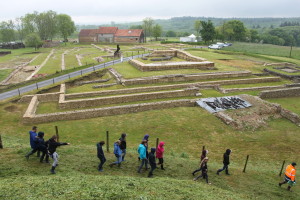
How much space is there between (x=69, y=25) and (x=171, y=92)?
6174 cm

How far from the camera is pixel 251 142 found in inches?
553

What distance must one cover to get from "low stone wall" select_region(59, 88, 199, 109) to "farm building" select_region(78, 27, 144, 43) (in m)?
48.6

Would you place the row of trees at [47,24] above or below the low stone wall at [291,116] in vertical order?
above

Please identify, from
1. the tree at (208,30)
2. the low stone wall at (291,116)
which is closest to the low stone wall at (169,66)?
the low stone wall at (291,116)

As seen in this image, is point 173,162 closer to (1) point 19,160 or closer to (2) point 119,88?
(1) point 19,160

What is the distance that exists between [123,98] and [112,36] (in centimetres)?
5491

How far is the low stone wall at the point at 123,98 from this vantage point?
18109mm

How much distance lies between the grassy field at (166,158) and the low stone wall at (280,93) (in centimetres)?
161

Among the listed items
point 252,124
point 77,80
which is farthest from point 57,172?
point 77,80

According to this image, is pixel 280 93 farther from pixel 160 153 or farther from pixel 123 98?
pixel 160 153

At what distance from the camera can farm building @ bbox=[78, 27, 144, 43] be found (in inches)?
2643

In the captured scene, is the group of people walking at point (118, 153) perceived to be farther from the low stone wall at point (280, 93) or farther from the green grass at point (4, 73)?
the green grass at point (4, 73)

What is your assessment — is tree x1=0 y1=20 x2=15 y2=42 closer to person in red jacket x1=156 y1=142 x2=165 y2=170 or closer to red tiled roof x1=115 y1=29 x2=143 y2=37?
red tiled roof x1=115 y1=29 x2=143 y2=37

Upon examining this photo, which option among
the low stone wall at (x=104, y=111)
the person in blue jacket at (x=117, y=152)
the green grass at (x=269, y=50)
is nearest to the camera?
the person in blue jacket at (x=117, y=152)
